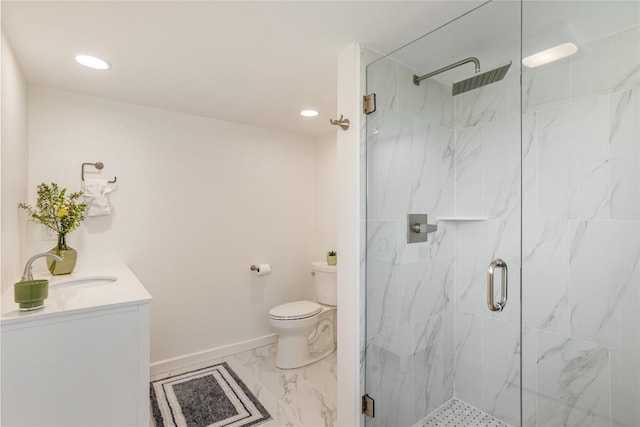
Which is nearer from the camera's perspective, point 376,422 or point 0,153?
point 0,153

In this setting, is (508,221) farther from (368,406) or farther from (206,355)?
(206,355)

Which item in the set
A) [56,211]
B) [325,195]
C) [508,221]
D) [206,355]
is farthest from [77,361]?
[325,195]

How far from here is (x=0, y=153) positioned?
4.71ft

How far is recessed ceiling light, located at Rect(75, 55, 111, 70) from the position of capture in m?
1.75

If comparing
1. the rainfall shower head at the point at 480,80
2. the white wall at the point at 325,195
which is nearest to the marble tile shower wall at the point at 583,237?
the rainfall shower head at the point at 480,80

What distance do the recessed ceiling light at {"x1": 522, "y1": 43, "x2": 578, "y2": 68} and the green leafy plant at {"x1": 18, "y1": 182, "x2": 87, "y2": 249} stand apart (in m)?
2.72

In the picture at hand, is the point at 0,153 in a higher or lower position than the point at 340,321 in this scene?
higher

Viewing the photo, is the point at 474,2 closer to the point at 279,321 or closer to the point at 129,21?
the point at 129,21

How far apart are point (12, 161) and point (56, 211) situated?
495mm

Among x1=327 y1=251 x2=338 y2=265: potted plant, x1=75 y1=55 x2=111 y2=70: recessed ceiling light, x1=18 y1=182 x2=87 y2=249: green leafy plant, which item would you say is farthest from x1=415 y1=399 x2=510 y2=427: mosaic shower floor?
x1=75 y1=55 x2=111 y2=70: recessed ceiling light

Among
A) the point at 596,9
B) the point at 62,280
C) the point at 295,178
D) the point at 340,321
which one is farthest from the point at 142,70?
the point at 596,9

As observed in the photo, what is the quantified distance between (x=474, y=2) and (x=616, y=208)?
44.6 inches

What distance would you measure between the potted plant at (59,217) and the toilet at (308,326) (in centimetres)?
147

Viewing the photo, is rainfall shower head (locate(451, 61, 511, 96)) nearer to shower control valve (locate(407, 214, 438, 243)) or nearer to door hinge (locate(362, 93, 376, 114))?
door hinge (locate(362, 93, 376, 114))
